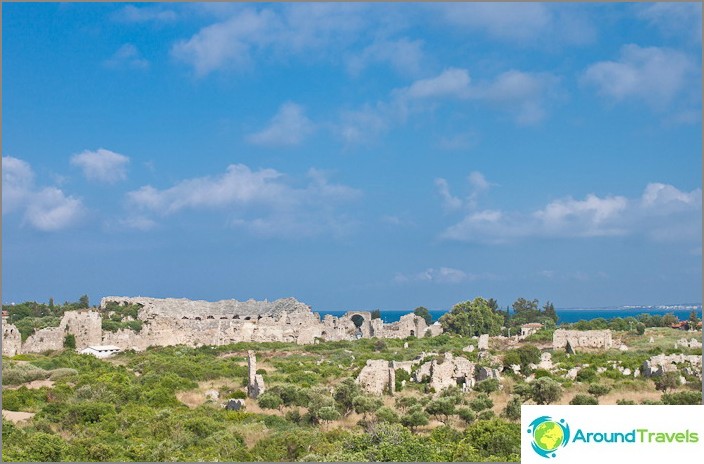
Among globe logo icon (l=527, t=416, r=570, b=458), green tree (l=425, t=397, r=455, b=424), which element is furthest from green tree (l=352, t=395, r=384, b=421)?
globe logo icon (l=527, t=416, r=570, b=458)

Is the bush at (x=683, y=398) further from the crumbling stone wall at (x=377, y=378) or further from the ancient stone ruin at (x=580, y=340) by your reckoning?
the ancient stone ruin at (x=580, y=340)

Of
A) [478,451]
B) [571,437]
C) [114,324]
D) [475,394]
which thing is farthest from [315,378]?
[114,324]

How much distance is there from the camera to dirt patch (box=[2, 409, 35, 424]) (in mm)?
18309

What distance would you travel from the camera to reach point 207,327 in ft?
175

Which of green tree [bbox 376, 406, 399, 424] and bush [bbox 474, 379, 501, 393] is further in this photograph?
bush [bbox 474, 379, 501, 393]

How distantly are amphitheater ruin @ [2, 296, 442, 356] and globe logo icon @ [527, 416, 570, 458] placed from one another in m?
34.9

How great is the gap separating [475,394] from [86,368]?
17.5 meters

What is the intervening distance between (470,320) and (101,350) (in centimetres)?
2733

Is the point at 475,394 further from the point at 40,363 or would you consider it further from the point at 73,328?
the point at 73,328

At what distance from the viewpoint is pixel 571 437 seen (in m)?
9.64

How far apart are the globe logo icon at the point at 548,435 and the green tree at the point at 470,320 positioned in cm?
4469

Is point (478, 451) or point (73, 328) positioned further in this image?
point (73, 328)

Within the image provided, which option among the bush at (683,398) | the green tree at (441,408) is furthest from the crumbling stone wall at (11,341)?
the bush at (683,398)

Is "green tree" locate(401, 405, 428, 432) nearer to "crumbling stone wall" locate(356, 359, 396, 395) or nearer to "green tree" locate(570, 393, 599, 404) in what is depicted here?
→ "crumbling stone wall" locate(356, 359, 396, 395)
